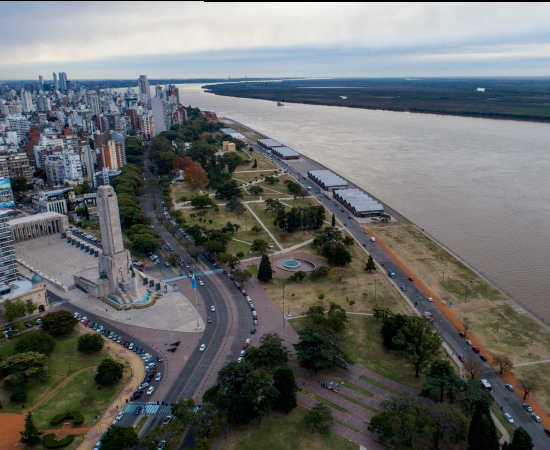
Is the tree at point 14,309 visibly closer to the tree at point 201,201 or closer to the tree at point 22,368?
the tree at point 22,368

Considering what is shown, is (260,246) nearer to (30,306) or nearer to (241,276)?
(241,276)

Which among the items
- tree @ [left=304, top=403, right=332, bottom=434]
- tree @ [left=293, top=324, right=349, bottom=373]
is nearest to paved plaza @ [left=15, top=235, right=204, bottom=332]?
tree @ [left=293, top=324, right=349, bottom=373]

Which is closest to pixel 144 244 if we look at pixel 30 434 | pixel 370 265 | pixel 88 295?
pixel 88 295

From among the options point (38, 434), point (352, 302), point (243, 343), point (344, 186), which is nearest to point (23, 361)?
point (38, 434)

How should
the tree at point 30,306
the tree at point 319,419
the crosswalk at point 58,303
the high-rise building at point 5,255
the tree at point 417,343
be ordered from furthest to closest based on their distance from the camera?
the high-rise building at point 5,255, the crosswalk at point 58,303, the tree at point 30,306, the tree at point 417,343, the tree at point 319,419

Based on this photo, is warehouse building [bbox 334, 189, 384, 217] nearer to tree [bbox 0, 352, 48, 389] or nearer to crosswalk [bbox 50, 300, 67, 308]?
crosswalk [bbox 50, 300, 67, 308]

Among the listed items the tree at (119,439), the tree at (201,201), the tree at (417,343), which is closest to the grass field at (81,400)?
the tree at (119,439)
